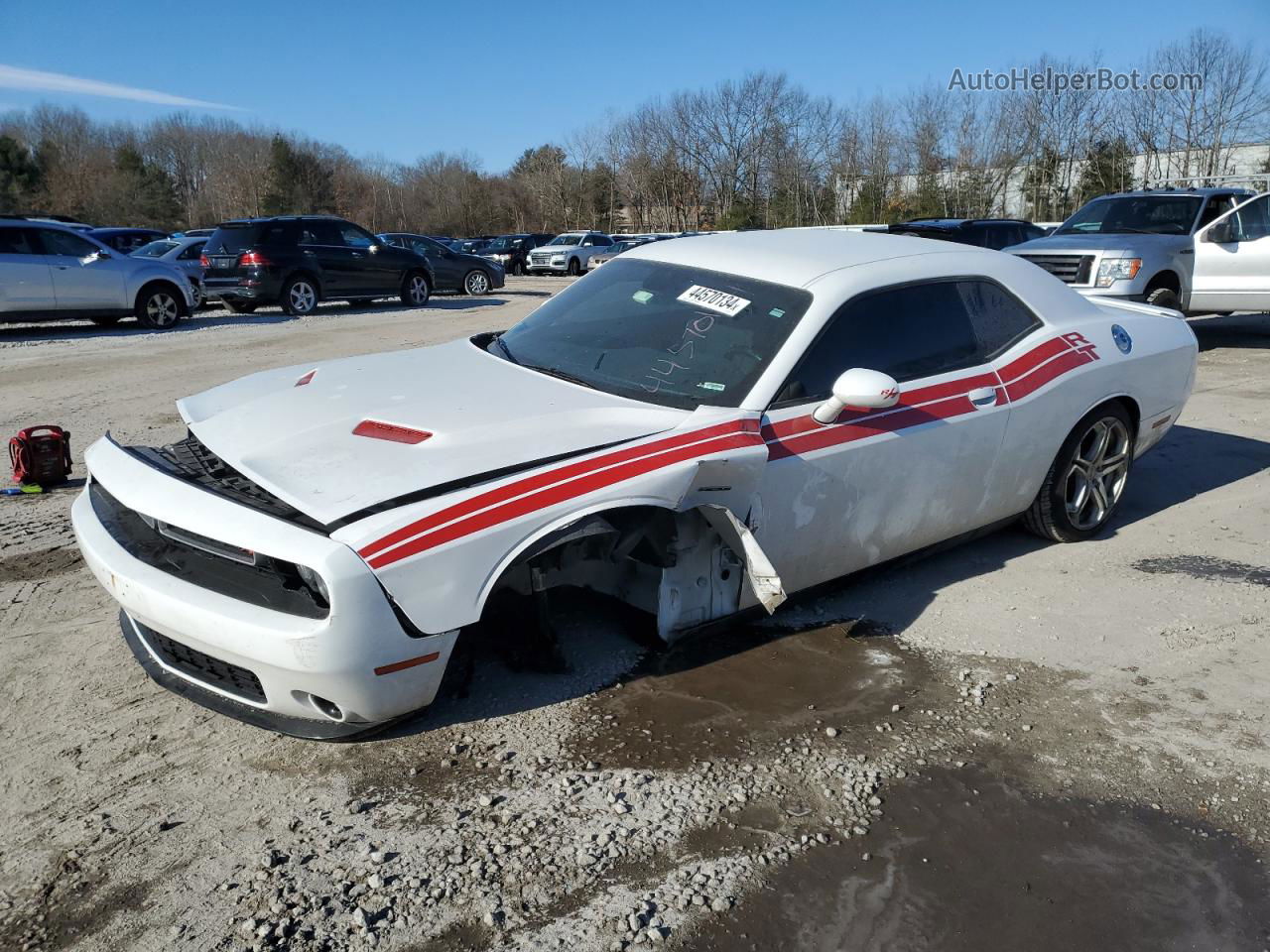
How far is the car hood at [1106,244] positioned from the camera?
11055 millimetres

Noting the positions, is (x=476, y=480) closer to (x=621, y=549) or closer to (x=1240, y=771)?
(x=621, y=549)

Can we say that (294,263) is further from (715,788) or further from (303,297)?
(715,788)

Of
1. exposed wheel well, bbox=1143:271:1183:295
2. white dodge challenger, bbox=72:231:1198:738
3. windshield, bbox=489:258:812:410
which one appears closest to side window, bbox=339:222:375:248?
exposed wheel well, bbox=1143:271:1183:295

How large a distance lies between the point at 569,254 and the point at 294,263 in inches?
601

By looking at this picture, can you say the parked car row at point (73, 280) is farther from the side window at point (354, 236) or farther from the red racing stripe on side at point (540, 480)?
the red racing stripe on side at point (540, 480)

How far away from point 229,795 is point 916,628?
8.89ft

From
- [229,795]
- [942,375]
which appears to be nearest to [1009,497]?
[942,375]

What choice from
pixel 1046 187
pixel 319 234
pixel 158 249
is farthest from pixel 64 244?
pixel 1046 187

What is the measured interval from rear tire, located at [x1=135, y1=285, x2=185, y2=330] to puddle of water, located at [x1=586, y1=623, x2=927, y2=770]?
13652 millimetres

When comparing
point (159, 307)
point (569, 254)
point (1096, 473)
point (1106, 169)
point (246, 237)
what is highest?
point (1106, 169)

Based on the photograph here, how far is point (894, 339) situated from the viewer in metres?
4.23

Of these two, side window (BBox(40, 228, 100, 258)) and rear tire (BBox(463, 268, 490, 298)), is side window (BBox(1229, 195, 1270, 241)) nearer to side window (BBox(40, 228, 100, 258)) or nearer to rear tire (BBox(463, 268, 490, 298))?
side window (BBox(40, 228, 100, 258))

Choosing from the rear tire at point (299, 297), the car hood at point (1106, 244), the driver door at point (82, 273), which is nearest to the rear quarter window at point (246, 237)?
the rear tire at point (299, 297)

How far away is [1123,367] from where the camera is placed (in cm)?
508
